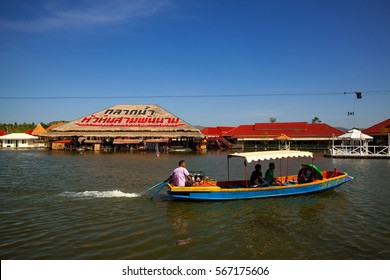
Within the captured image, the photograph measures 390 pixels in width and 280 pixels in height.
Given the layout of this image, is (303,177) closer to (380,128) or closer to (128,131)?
(380,128)

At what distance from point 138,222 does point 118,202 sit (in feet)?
10.1

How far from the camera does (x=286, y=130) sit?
6300 cm

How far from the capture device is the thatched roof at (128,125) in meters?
55.8

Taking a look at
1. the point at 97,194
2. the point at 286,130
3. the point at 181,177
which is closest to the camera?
the point at 181,177

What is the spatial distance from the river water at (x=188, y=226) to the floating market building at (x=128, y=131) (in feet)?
132

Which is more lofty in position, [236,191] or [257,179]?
[257,179]

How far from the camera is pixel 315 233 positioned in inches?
357

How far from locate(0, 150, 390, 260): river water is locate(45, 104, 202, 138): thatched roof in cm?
4062

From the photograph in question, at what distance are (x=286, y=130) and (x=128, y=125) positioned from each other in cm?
3283

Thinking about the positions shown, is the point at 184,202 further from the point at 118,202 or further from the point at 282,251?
the point at 282,251

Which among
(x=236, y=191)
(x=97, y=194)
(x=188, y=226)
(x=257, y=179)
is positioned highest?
(x=257, y=179)

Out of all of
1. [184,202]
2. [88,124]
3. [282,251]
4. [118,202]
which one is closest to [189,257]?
[282,251]

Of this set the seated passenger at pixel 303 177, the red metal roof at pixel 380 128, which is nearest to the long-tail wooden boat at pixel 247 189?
the seated passenger at pixel 303 177

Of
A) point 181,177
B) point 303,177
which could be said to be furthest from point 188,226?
point 303,177
